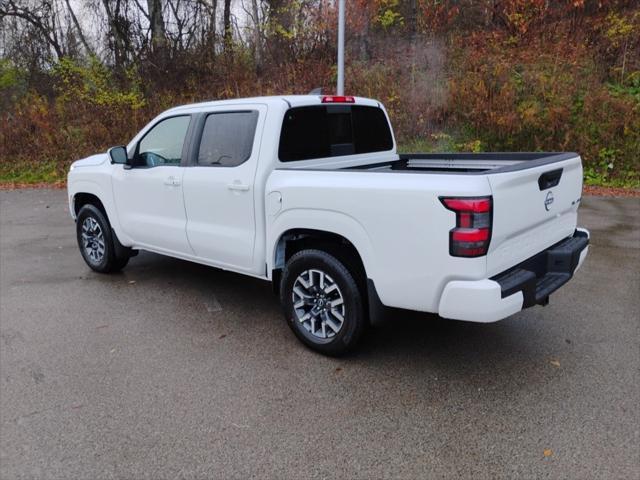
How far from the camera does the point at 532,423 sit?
9.96ft

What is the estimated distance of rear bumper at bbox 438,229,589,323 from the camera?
304 centimetres

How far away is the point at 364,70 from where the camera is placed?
1549cm

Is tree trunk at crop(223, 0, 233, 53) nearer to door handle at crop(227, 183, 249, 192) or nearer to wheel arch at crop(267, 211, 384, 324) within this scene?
door handle at crop(227, 183, 249, 192)

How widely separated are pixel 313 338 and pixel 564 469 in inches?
72.6

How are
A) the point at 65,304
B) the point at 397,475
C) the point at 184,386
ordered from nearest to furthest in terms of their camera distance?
1. the point at 397,475
2. the point at 184,386
3. the point at 65,304

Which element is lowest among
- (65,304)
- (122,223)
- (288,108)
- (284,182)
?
(65,304)

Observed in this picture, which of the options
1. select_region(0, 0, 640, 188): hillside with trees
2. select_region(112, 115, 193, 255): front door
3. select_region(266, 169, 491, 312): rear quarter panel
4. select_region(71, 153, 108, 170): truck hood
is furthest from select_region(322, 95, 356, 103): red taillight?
select_region(0, 0, 640, 188): hillside with trees

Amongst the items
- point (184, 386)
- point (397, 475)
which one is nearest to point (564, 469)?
point (397, 475)

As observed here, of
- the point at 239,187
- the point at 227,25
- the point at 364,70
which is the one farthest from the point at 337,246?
the point at 227,25

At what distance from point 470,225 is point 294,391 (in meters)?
1.52

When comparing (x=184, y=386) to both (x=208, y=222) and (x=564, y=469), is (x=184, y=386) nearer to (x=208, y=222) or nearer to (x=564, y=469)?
(x=208, y=222)

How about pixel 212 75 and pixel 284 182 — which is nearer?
pixel 284 182

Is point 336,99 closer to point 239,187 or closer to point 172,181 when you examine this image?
point 239,187

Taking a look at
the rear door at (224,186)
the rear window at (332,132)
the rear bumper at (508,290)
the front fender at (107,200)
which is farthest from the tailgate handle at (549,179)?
the front fender at (107,200)
